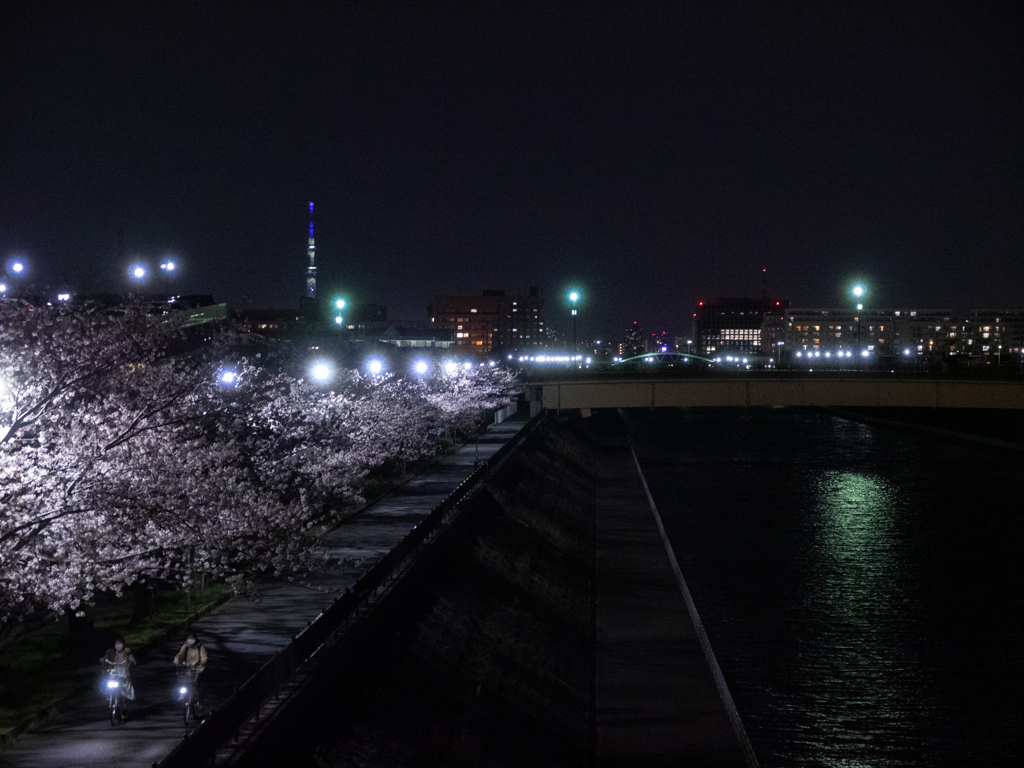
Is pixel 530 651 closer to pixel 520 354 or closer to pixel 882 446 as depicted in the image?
pixel 882 446

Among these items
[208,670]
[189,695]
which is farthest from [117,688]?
[208,670]

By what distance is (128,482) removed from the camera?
19.8 m

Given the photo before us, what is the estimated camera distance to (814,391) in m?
81.1

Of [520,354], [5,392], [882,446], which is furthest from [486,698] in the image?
[520,354]

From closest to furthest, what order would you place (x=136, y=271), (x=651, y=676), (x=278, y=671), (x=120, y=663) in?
(x=120, y=663)
(x=278, y=671)
(x=651, y=676)
(x=136, y=271)

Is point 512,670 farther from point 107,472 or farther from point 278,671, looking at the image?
point 107,472

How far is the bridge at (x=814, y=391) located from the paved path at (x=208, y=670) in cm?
4989

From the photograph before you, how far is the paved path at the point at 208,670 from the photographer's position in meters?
15.1

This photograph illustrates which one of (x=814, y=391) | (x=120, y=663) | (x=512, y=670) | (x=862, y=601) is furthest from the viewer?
(x=814, y=391)

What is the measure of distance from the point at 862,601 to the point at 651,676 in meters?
15.9

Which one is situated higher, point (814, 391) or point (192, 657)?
point (814, 391)

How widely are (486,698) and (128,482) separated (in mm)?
10562

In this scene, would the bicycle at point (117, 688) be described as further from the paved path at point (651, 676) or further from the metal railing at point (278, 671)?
the paved path at point (651, 676)

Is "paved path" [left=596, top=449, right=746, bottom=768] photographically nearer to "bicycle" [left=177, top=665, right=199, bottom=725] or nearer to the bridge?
"bicycle" [left=177, top=665, right=199, bottom=725]
